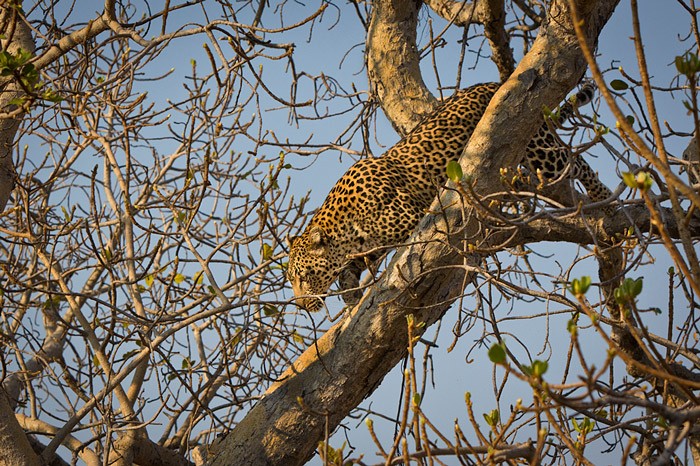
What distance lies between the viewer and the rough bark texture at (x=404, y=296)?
140 inches

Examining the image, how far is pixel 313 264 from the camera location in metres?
6.17

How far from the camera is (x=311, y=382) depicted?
3.81m

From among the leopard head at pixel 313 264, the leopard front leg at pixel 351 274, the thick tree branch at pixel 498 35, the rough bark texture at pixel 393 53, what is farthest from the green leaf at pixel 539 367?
the leopard head at pixel 313 264

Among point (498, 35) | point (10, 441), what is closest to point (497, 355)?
point (10, 441)

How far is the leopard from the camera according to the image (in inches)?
219

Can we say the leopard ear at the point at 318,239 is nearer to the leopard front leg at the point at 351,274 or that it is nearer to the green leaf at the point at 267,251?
the leopard front leg at the point at 351,274

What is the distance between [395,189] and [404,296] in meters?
2.19

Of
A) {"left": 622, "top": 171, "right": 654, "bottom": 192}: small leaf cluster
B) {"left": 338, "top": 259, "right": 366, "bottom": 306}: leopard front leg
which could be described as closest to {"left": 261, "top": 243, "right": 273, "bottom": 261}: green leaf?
{"left": 338, "top": 259, "right": 366, "bottom": 306}: leopard front leg

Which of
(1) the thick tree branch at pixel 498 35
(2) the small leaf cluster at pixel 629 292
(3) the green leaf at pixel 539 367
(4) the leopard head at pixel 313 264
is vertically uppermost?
(1) the thick tree branch at pixel 498 35

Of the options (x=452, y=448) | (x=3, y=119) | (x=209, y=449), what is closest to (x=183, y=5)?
(x=3, y=119)

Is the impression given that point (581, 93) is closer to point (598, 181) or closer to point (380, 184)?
point (598, 181)

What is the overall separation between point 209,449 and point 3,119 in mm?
2036

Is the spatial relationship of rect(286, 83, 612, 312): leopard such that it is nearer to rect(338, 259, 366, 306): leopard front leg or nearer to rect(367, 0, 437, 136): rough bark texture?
rect(338, 259, 366, 306): leopard front leg

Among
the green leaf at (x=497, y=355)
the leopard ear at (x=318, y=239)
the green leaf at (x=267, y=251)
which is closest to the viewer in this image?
the green leaf at (x=497, y=355)
